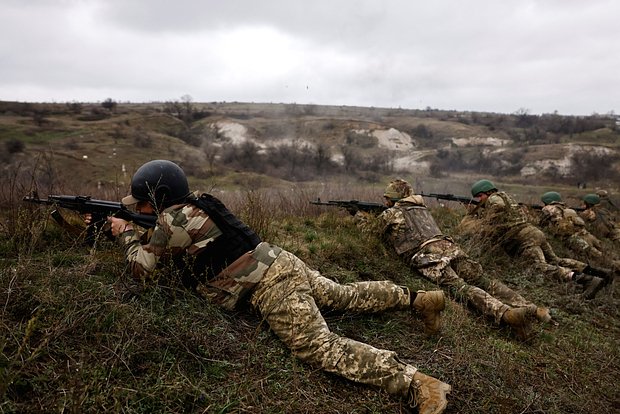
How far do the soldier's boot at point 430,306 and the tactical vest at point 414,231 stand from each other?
2.04 metres

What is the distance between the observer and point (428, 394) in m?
2.48

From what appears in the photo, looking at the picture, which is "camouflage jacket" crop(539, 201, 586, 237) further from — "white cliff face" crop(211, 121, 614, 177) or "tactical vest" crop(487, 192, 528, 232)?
"white cliff face" crop(211, 121, 614, 177)

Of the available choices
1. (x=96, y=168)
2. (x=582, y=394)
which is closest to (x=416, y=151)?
(x=96, y=168)

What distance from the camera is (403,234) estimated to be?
5664 mm

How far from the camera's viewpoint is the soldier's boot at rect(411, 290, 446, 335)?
135 inches

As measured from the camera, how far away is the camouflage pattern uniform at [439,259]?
4539 mm

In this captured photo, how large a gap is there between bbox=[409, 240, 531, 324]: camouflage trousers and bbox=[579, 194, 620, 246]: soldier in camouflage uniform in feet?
28.4

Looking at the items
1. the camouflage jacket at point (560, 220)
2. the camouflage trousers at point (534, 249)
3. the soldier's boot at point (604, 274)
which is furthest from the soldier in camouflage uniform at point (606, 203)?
the soldier's boot at point (604, 274)

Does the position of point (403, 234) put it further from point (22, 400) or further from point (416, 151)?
point (416, 151)

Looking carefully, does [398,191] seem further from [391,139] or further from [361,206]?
[391,139]

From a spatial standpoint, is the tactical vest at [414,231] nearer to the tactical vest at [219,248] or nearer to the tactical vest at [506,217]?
the tactical vest at [506,217]

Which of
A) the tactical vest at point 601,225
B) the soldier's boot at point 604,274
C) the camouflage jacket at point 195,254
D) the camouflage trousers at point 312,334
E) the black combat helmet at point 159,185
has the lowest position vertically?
the tactical vest at point 601,225

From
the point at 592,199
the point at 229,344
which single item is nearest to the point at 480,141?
the point at 592,199

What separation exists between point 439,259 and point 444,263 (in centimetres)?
10
